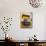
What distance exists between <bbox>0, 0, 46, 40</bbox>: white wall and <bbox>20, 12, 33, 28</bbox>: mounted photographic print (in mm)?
132

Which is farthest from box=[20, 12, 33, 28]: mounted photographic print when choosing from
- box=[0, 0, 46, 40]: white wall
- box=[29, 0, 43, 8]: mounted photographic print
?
box=[29, 0, 43, 8]: mounted photographic print

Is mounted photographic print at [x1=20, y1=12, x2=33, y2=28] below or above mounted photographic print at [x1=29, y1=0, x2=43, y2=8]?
above

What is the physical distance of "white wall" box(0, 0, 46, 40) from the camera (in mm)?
4512

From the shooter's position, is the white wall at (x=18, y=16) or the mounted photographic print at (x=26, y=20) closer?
the white wall at (x=18, y=16)

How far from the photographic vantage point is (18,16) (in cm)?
458

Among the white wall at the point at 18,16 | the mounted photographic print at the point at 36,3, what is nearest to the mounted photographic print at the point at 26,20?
the white wall at the point at 18,16

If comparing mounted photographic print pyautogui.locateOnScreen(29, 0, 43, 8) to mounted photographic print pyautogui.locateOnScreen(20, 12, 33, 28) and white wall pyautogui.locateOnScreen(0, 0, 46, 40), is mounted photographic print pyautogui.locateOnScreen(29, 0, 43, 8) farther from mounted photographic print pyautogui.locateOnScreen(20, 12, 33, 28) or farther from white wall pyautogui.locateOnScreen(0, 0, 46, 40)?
mounted photographic print pyautogui.locateOnScreen(20, 12, 33, 28)

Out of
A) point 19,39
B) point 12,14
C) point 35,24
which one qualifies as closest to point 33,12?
point 35,24

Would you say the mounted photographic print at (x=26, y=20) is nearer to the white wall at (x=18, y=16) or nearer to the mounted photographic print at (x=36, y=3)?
the white wall at (x=18, y=16)

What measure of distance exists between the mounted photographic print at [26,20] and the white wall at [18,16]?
0.13 meters

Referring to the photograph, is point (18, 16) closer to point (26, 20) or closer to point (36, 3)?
point (26, 20)

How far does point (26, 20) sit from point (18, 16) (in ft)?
0.98

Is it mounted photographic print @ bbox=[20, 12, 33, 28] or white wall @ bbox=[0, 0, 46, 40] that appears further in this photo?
mounted photographic print @ bbox=[20, 12, 33, 28]

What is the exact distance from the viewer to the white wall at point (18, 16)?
4512 mm
